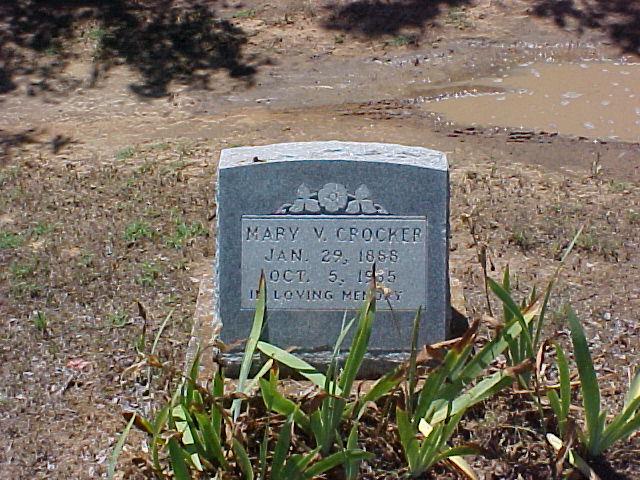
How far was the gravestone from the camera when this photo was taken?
424 cm

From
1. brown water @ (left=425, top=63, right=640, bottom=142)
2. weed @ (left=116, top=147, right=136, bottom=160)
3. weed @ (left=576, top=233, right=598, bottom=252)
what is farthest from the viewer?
brown water @ (left=425, top=63, right=640, bottom=142)

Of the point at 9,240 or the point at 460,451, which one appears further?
the point at 9,240

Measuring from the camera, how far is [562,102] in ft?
28.1

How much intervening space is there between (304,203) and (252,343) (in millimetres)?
641

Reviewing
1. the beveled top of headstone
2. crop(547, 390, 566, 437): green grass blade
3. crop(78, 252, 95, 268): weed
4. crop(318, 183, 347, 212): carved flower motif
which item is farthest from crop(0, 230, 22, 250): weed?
crop(547, 390, 566, 437): green grass blade

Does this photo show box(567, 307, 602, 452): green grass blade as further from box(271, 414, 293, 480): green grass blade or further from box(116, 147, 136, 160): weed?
box(116, 147, 136, 160): weed

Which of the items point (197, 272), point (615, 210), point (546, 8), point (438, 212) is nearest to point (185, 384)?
point (438, 212)

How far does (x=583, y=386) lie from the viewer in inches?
147

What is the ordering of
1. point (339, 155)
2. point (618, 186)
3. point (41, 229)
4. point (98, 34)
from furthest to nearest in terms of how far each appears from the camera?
point (98, 34), point (618, 186), point (41, 229), point (339, 155)

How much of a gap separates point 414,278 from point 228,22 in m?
6.79

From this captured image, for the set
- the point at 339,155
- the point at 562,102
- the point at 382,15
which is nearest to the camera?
the point at 339,155

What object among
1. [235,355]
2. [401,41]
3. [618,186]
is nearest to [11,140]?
[401,41]

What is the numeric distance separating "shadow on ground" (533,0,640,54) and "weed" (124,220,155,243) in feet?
18.4

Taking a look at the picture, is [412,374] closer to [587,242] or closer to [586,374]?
[586,374]
